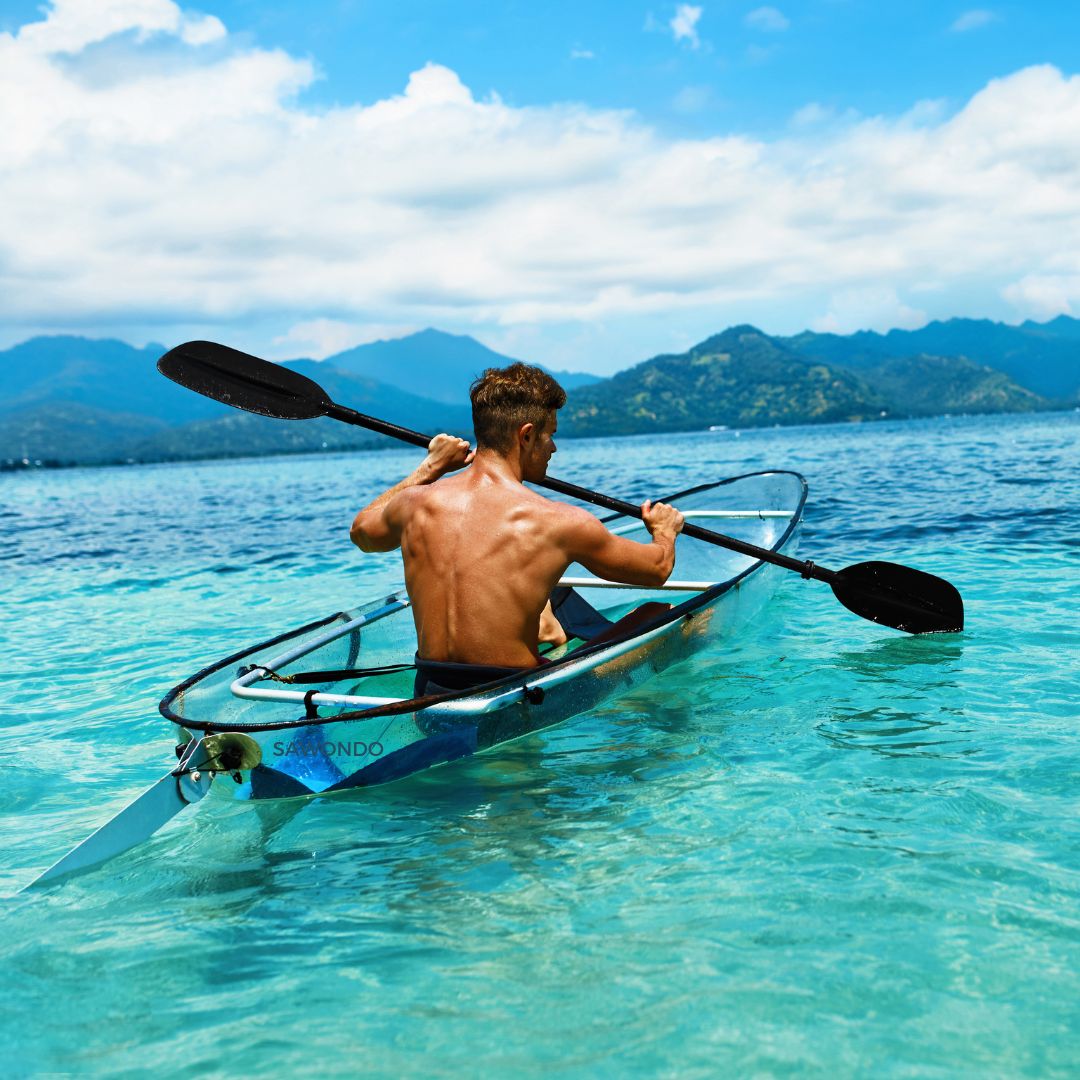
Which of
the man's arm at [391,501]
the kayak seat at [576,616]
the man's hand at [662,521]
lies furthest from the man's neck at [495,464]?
the kayak seat at [576,616]

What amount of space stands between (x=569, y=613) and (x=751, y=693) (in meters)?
1.63

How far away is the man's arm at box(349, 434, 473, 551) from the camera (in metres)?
5.57

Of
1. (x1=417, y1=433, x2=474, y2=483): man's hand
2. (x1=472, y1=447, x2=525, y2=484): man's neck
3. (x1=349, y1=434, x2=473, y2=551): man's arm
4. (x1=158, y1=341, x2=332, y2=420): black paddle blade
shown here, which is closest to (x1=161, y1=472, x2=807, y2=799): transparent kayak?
(x1=349, y1=434, x2=473, y2=551): man's arm

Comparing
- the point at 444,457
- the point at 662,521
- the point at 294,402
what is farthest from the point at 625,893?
the point at 294,402

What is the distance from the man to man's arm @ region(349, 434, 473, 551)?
0.7 inches

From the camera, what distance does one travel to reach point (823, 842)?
451cm

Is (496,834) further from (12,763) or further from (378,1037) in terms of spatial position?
(12,763)

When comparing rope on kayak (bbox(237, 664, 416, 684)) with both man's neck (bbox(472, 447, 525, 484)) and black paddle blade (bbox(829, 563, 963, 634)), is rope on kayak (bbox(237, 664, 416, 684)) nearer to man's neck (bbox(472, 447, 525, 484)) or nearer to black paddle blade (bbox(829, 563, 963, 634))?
man's neck (bbox(472, 447, 525, 484))

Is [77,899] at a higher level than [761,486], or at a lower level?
lower

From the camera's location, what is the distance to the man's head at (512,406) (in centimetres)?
523

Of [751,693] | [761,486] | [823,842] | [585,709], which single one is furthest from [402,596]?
[761,486]

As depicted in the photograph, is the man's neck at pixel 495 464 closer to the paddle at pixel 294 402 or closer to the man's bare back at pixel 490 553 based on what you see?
the man's bare back at pixel 490 553

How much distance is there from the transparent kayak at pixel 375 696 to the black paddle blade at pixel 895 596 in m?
0.88

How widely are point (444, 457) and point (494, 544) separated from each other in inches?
44.2
